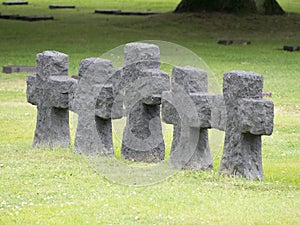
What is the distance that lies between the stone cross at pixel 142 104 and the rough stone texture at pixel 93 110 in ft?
1.11

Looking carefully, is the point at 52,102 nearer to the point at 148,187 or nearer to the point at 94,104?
the point at 94,104

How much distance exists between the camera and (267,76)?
890 inches

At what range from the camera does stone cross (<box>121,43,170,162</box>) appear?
11938 millimetres

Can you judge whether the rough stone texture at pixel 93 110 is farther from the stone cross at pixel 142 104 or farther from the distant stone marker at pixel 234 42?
the distant stone marker at pixel 234 42

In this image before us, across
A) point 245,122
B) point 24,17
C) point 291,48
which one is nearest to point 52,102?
point 245,122

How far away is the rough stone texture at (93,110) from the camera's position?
12.4 m

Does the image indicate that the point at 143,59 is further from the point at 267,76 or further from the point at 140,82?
the point at 267,76

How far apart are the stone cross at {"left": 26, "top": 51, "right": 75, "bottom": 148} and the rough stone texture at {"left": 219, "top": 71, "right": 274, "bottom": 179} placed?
2.76 meters

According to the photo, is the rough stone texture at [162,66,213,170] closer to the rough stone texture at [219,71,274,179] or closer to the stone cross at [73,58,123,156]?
the rough stone texture at [219,71,274,179]

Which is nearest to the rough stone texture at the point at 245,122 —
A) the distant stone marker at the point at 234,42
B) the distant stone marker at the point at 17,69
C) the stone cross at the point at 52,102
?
the stone cross at the point at 52,102

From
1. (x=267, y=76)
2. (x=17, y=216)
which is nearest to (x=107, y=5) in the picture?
(x=267, y=76)

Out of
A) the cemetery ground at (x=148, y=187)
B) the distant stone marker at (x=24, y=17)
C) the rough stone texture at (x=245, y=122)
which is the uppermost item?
the rough stone texture at (x=245, y=122)

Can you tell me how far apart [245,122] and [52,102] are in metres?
3.27

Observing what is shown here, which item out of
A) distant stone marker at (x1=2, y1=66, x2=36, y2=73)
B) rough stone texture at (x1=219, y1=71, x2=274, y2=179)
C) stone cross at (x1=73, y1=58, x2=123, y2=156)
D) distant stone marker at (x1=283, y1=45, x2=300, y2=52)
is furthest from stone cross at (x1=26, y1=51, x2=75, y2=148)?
distant stone marker at (x1=283, y1=45, x2=300, y2=52)
